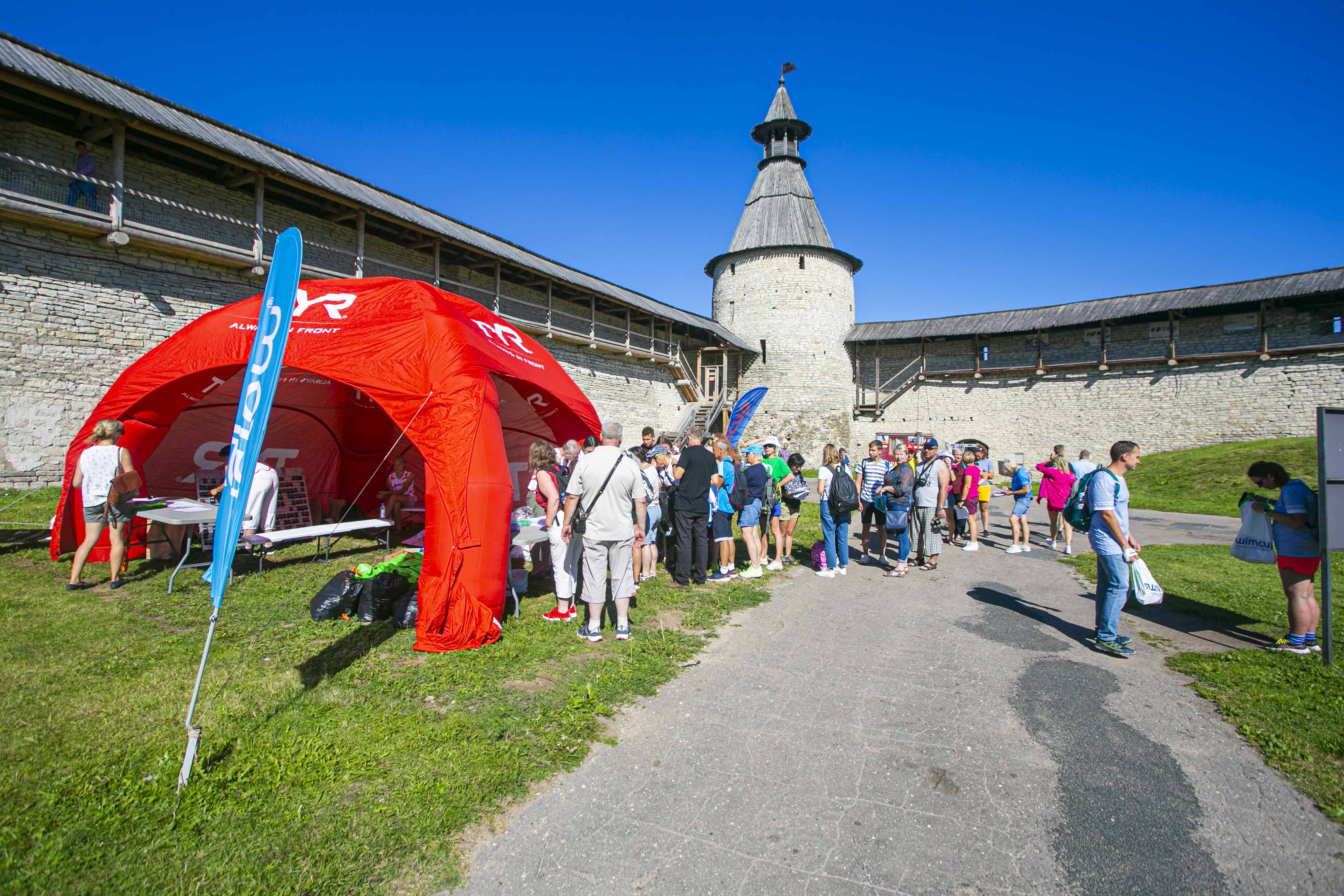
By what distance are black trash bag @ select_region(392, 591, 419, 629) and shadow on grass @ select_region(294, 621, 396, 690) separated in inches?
2.2

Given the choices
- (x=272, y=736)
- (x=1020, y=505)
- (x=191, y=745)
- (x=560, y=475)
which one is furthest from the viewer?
(x=1020, y=505)

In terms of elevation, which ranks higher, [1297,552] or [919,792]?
[1297,552]

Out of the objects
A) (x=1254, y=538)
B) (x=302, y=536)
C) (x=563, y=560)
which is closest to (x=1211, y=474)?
(x=1254, y=538)

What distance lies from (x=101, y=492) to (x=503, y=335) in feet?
12.6

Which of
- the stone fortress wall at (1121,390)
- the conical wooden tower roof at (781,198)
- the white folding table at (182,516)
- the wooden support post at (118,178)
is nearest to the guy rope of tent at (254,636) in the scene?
the white folding table at (182,516)

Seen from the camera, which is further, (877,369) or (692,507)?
(877,369)

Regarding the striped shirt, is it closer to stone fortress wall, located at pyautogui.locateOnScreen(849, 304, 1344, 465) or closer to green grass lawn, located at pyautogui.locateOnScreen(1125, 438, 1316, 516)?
green grass lawn, located at pyautogui.locateOnScreen(1125, 438, 1316, 516)

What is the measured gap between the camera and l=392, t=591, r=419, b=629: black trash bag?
4863 millimetres

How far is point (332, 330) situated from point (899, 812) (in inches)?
230

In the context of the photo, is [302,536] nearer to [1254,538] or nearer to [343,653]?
[343,653]

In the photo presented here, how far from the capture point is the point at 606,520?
468 cm

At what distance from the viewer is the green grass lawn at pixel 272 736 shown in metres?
2.29

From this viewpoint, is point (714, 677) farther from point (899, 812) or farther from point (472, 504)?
point (472, 504)

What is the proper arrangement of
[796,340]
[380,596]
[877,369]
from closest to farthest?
[380,596]
[796,340]
[877,369]
